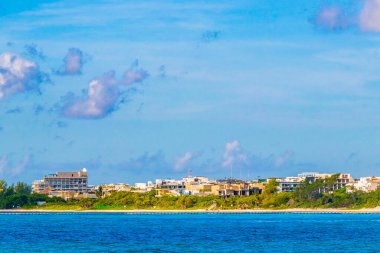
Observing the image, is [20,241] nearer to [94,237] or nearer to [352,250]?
[94,237]

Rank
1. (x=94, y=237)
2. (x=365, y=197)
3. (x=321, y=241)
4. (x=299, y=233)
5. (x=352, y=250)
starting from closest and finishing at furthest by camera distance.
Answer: (x=352, y=250)
(x=321, y=241)
(x=94, y=237)
(x=299, y=233)
(x=365, y=197)

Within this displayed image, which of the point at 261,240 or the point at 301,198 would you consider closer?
the point at 261,240

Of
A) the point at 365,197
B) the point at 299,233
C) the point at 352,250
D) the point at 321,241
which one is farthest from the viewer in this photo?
the point at 365,197

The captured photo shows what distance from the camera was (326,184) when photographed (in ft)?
654

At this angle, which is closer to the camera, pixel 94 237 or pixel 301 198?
pixel 94 237

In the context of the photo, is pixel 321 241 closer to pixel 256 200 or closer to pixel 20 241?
pixel 20 241

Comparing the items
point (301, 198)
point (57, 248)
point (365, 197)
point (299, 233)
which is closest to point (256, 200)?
point (301, 198)

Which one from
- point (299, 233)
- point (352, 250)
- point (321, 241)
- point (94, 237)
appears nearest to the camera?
point (352, 250)

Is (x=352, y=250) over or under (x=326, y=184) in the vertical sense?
under

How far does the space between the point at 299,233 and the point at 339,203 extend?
321 ft

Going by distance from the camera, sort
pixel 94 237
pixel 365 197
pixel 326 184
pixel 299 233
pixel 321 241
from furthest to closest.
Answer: pixel 326 184 < pixel 365 197 < pixel 299 233 < pixel 94 237 < pixel 321 241

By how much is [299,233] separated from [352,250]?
26635 mm

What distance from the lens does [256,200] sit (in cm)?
19288

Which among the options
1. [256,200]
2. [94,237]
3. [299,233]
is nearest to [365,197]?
[256,200]
